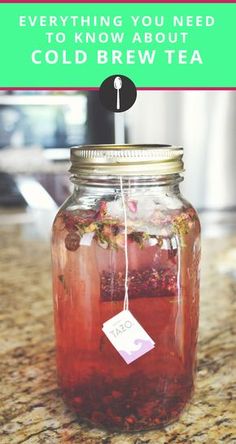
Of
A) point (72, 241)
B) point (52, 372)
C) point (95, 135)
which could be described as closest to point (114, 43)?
point (72, 241)

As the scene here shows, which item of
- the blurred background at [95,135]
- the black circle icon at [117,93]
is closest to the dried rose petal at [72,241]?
the black circle icon at [117,93]

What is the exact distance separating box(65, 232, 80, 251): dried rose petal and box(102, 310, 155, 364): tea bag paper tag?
0.22 feet

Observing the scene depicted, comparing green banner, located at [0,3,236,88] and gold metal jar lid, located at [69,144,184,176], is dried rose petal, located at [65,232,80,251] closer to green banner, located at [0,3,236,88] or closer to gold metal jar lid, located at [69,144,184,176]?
gold metal jar lid, located at [69,144,184,176]

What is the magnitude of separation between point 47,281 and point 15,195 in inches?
50.0

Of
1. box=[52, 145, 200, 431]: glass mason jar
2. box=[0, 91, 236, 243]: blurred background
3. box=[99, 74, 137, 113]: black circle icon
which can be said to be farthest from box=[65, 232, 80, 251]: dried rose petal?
box=[0, 91, 236, 243]: blurred background

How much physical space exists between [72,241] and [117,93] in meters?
0.14

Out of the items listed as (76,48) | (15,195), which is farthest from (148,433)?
(15,195)

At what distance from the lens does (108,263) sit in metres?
0.43

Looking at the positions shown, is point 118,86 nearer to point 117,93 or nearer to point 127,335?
point 117,93

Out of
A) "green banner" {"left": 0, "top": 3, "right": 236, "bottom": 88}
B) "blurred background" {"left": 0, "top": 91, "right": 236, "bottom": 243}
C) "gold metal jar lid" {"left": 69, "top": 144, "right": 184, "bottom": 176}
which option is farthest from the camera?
"blurred background" {"left": 0, "top": 91, "right": 236, "bottom": 243}

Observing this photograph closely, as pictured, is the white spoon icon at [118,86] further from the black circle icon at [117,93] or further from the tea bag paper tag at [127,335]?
the tea bag paper tag at [127,335]

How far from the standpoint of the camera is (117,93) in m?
0.47

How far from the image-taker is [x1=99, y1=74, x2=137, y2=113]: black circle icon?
0.47 meters

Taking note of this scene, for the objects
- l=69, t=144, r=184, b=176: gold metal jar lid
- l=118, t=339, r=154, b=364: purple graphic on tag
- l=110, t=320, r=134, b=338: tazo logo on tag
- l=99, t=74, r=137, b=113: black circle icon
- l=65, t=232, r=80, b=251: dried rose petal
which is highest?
l=99, t=74, r=137, b=113: black circle icon
